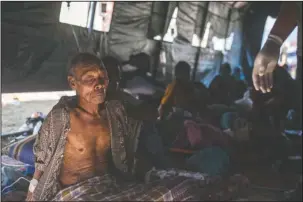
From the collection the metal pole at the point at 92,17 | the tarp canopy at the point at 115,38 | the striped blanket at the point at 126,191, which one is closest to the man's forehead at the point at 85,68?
the striped blanket at the point at 126,191

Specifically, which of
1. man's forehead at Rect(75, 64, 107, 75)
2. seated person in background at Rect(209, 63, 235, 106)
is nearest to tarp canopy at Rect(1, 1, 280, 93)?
seated person in background at Rect(209, 63, 235, 106)

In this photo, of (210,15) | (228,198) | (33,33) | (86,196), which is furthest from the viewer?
(210,15)


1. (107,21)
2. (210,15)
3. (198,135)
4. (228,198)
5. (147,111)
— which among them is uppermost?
(210,15)

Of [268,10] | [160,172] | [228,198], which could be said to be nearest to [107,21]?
[160,172]

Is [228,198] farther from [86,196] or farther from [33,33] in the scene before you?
[33,33]

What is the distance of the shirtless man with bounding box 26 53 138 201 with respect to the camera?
1898 millimetres

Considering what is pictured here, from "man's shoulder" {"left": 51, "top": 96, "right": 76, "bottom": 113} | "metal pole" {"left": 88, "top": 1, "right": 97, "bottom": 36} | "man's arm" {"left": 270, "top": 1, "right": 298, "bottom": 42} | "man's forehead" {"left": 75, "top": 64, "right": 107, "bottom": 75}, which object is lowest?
"man's shoulder" {"left": 51, "top": 96, "right": 76, "bottom": 113}

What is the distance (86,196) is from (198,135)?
2.14m

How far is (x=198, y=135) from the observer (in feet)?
12.8

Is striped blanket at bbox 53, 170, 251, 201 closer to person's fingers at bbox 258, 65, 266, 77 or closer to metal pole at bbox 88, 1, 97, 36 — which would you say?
person's fingers at bbox 258, 65, 266, 77

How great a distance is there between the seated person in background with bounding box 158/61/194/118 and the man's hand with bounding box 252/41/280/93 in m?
2.30

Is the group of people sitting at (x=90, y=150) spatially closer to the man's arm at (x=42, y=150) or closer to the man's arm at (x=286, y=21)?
the man's arm at (x=42, y=150)

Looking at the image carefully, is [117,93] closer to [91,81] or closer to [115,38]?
[91,81]

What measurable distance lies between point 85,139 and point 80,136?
4cm
